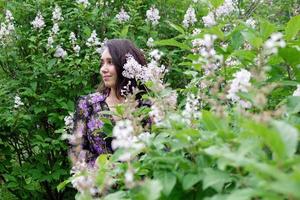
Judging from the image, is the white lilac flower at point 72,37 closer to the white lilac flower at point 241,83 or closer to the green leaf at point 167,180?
the white lilac flower at point 241,83

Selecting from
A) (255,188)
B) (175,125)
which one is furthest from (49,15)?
(255,188)

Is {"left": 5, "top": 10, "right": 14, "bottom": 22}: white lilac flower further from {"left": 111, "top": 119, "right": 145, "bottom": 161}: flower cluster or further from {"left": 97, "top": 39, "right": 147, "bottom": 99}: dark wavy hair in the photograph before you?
{"left": 111, "top": 119, "right": 145, "bottom": 161}: flower cluster

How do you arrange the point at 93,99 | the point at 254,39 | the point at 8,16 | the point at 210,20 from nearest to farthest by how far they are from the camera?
the point at 254,39 < the point at 210,20 < the point at 93,99 < the point at 8,16

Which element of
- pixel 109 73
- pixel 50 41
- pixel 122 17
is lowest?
pixel 109 73

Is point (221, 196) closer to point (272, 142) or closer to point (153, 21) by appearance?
point (272, 142)

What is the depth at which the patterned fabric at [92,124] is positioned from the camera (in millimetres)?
3885

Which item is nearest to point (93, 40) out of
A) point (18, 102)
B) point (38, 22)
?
point (38, 22)

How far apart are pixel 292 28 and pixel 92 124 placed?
2223 millimetres

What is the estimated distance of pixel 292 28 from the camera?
2.02 metres

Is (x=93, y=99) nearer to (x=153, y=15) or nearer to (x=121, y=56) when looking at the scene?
(x=121, y=56)

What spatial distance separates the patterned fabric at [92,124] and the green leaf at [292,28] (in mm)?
1858

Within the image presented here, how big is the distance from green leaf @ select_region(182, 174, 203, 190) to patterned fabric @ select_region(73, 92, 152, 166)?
2.25 m

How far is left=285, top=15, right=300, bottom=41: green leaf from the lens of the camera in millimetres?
2000

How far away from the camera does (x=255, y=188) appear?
4.27 ft
